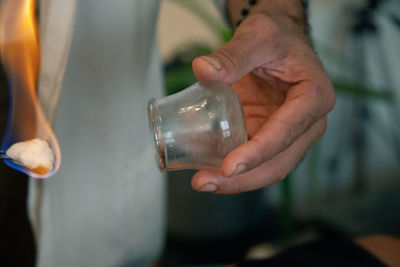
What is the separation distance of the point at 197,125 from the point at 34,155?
0.69 feet

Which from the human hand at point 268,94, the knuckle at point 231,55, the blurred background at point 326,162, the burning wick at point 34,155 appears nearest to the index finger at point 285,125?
the human hand at point 268,94

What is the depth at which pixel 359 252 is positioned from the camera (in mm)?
812

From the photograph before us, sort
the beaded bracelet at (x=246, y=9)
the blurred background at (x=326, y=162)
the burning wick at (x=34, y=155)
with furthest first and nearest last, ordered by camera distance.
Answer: the blurred background at (x=326, y=162)
the beaded bracelet at (x=246, y=9)
the burning wick at (x=34, y=155)

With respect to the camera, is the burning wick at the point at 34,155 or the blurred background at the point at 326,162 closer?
the burning wick at the point at 34,155

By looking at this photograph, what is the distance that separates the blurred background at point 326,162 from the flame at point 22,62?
104cm

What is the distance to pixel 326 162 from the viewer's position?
7.13ft

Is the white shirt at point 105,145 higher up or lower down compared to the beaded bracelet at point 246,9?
lower down

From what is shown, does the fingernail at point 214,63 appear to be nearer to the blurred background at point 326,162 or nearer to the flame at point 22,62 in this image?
the flame at point 22,62

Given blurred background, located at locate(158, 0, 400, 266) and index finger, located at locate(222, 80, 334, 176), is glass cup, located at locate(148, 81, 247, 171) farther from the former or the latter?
blurred background, located at locate(158, 0, 400, 266)

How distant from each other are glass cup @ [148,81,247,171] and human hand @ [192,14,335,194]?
20 millimetres

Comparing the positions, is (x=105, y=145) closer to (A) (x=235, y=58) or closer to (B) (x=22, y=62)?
(B) (x=22, y=62)

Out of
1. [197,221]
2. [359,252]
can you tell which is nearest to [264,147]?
[359,252]

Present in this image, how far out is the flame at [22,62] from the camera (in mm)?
578

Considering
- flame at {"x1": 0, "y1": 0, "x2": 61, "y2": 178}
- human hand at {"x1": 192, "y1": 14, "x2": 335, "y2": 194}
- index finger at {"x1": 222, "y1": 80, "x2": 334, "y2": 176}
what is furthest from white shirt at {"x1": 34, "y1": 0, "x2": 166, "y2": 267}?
index finger at {"x1": 222, "y1": 80, "x2": 334, "y2": 176}
